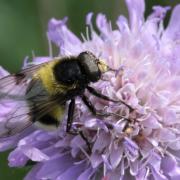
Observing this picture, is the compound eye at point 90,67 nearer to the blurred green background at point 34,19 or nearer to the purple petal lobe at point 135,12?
the purple petal lobe at point 135,12

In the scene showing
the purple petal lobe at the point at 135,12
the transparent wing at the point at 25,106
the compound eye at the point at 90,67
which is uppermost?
the purple petal lobe at the point at 135,12

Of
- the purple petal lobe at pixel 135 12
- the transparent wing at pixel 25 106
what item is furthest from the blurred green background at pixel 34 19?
the transparent wing at pixel 25 106

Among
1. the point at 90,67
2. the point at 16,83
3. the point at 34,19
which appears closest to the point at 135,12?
the point at 90,67

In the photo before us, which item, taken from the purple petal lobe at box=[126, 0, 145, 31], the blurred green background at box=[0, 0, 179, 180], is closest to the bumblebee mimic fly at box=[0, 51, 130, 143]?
the purple petal lobe at box=[126, 0, 145, 31]

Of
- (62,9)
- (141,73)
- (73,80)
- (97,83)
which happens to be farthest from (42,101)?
(62,9)

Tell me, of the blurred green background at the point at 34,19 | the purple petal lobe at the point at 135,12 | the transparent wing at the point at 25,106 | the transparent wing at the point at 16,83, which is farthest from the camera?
the blurred green background at the point at 34,19

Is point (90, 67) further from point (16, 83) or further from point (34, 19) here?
point (34, 19)

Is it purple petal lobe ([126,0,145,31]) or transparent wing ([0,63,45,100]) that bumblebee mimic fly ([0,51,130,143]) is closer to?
transparent wing ([0,63,45,100])
